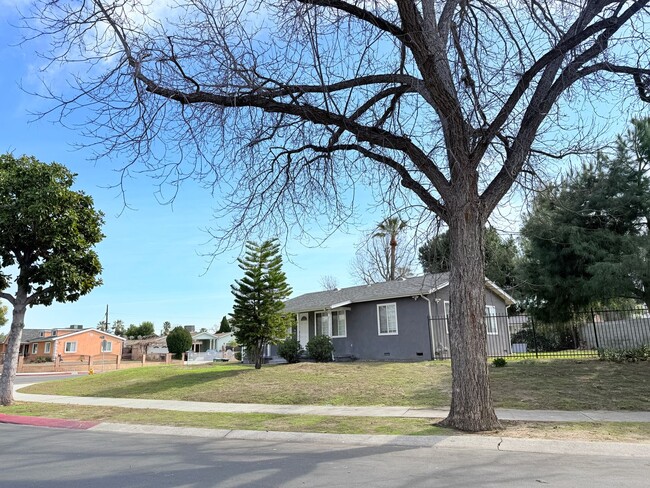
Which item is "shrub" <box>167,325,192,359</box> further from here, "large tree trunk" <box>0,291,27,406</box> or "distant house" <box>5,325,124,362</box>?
"large tree trunk" <box>0,291,27,406</box>

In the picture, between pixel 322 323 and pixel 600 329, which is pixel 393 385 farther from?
pixel 322 323

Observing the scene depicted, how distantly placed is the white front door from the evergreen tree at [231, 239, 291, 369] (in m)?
7.51

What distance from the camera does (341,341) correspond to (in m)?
25.8

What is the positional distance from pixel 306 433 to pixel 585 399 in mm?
7360

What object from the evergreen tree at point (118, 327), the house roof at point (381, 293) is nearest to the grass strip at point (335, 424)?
the house roof at point (381, 293)

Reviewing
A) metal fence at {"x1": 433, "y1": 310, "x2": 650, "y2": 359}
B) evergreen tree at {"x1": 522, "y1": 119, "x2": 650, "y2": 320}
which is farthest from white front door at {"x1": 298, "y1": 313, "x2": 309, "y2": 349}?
evergreen tree at {"x1": 522, "y1": 119, "x2": 650, "y2": 320}

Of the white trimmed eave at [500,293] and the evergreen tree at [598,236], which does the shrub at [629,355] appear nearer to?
the evergreen tree at [598,236]

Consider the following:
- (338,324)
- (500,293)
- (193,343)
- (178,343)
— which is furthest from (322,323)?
(193,343)

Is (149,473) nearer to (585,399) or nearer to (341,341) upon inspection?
(585,399)

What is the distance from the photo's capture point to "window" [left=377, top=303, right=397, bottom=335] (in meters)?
23.6

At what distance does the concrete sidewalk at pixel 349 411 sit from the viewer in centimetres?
1001

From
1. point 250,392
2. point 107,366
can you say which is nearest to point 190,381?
point 250,392

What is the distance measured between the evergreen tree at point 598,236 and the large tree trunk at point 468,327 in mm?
6070

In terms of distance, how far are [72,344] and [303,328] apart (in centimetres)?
4073
